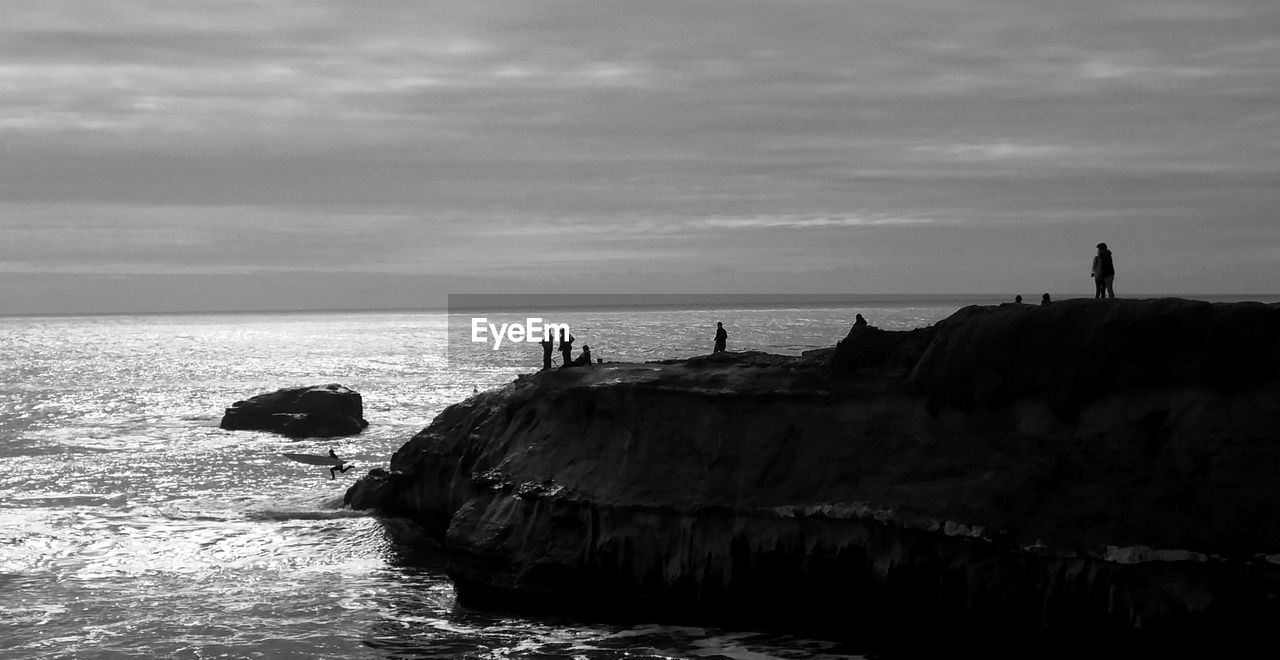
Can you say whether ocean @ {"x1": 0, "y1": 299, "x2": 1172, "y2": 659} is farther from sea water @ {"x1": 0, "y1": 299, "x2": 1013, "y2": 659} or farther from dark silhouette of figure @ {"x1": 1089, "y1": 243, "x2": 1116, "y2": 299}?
dark silhouette of figure @ {"x1": 1089, "y1": 243, "x2": 1116, "y2": 299}

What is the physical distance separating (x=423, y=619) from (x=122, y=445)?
45.3m

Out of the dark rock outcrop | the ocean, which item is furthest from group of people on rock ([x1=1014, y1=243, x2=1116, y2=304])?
the dark rock outcrop

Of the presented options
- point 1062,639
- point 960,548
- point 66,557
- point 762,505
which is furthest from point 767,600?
point 66,557

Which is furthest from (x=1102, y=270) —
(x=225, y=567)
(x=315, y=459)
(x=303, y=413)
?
(x=303, y=413)

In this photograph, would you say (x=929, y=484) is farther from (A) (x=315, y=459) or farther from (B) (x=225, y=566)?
(A) (x=315, y=459)

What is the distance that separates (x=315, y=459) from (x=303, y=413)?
14078 mm

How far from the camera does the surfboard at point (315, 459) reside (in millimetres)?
57094

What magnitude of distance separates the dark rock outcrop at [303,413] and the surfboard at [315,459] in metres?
10.1

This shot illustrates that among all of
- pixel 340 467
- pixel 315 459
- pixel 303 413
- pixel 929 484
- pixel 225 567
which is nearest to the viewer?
pixel 929 484

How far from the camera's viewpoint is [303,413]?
235 feet

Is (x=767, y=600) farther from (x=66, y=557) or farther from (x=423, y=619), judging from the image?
(x=66, y=557)

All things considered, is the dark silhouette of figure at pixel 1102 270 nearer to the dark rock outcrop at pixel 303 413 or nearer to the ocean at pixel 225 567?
the ocean at pixel 225 567

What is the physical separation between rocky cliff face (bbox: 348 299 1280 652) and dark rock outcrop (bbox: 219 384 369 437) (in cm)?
3903

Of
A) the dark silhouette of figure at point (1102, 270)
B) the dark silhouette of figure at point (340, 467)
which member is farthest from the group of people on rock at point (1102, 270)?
the dark silhouette of figure at point (340, 467)
